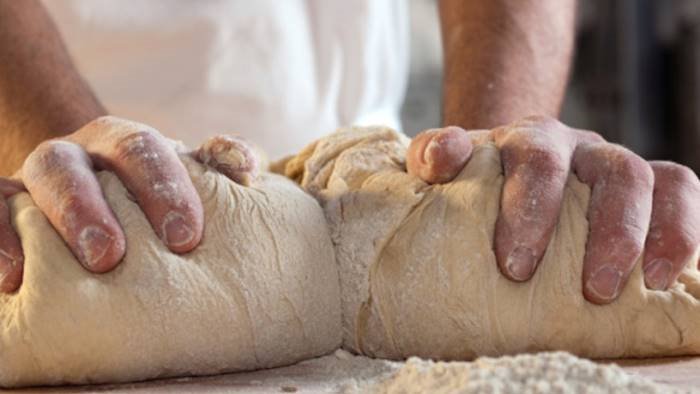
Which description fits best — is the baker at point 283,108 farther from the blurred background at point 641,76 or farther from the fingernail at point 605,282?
the blurred background at point 641,76

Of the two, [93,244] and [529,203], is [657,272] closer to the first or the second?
[529,203]

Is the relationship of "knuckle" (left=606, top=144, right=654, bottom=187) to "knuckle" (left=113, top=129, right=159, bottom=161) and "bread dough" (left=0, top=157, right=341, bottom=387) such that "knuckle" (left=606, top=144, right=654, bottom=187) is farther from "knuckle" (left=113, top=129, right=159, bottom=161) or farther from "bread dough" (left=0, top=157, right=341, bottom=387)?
"knuckle" (left=113, top=129, right=159, bottom=161)

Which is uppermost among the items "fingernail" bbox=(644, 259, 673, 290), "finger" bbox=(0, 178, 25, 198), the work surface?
"finger" bbox=(0, 178, 25, 198)

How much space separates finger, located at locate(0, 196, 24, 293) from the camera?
984mm

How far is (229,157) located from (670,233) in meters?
0.47

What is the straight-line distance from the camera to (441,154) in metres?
1.10

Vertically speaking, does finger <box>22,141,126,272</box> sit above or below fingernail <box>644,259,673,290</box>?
above

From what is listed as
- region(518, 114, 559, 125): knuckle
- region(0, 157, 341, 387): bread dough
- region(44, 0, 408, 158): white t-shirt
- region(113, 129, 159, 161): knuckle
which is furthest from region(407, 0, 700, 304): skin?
region(44, 0, 408, 158): white t-shirt

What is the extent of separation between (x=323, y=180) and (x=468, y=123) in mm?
349

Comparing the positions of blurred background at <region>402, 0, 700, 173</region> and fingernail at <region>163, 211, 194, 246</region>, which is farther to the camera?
blurred background at <region>402, 0, 700, 173</region>

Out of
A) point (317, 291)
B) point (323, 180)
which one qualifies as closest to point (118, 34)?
point (323, 180)

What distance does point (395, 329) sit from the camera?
1.09 meters

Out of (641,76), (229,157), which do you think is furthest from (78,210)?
(641,76)

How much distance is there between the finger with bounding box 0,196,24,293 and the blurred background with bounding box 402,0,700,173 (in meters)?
3.45
